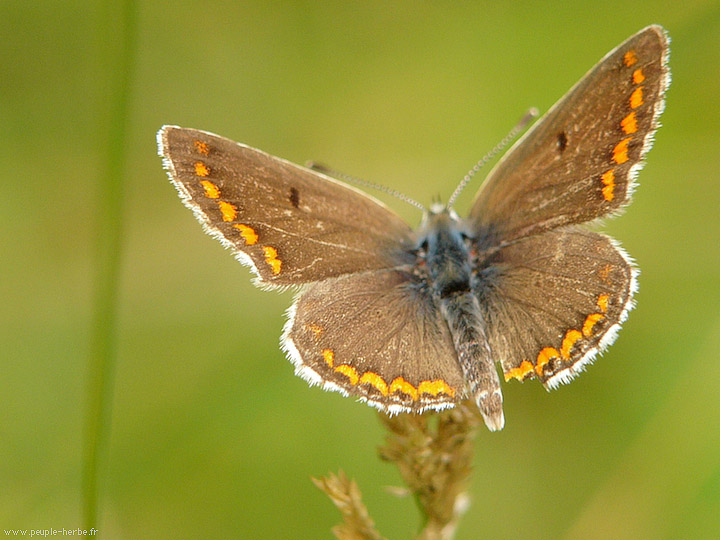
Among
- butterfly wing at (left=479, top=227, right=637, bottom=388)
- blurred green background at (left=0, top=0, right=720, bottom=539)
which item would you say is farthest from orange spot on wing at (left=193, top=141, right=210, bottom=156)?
butterfly wing at (left=479, top=227, right=637, bottom=388)

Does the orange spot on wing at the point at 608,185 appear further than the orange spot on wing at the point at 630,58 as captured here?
Yes

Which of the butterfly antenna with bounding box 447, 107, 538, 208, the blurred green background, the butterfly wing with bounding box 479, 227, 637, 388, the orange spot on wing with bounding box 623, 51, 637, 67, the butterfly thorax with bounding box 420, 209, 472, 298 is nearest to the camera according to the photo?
the orange spot on wing with bounding box 623, 51, 637, 67

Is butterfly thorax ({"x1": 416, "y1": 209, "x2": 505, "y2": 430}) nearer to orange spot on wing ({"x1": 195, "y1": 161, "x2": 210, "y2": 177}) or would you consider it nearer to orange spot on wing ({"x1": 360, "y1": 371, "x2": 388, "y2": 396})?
orange spot on wing ({"x1": 360, "y1": 371, "x2": 388, "y2": 396})

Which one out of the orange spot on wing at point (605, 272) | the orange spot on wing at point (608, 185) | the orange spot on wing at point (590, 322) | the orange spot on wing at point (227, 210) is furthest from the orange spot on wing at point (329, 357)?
the orange spot on wing at point (608, 185)

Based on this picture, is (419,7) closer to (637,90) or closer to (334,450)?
(637,90)

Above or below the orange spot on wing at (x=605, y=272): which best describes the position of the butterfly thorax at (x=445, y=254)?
→ above

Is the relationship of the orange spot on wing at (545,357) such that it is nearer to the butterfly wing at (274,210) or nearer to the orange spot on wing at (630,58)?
the butterfly wing at (274,210)
